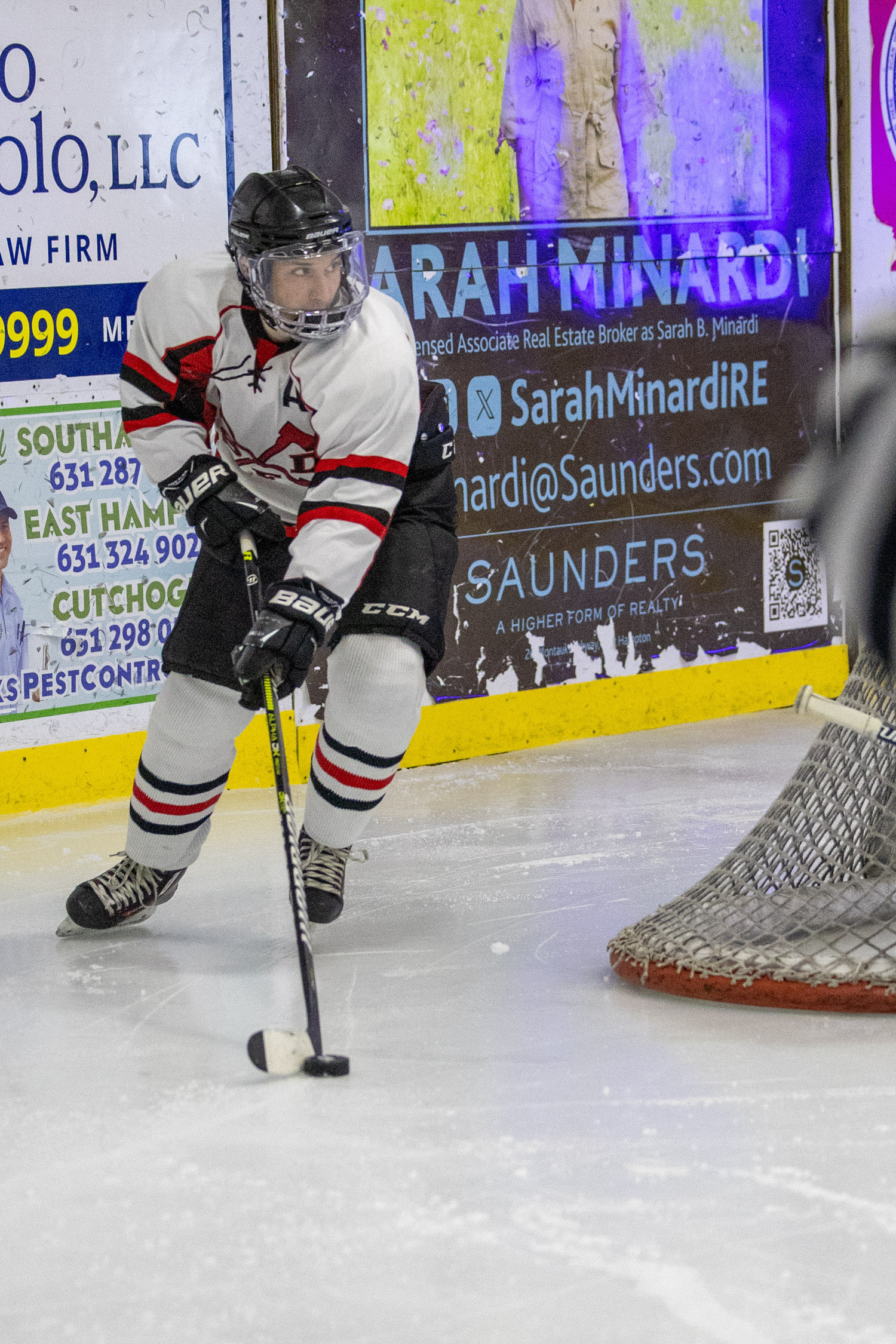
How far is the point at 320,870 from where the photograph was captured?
115 inches

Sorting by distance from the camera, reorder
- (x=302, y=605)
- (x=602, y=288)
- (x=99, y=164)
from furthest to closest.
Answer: (x=602, y=288) < (x=99, y=164) < (x=302, y=605)

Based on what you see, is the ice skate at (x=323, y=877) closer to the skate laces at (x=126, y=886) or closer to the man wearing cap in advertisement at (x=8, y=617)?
the skate laces at (x=126, y=886)

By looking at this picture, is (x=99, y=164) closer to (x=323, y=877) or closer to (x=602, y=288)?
(x=602, y=288)

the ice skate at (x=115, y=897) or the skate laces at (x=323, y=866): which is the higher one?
the skate laces at (x=323, y=866)

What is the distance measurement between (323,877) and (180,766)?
289 millimetres

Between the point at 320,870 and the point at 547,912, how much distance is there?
0.42 m

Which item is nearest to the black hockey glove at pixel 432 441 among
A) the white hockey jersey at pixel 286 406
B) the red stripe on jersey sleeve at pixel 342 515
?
the white hockey jersey at pixel 286 406

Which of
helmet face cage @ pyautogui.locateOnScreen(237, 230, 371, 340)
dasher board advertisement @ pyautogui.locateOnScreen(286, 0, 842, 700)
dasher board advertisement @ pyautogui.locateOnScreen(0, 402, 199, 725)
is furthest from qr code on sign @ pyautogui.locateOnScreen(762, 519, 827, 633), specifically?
helmet face cage @ pyautogui.locateOnScreen(237, 230, 371, 340)

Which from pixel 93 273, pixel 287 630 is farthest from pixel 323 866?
pixel 93 273

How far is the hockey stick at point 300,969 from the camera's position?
2.25m

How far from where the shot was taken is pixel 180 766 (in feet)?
9.39

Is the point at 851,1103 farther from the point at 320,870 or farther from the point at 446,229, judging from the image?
the point at 446,229

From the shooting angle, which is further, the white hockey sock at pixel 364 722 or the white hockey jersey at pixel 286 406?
the white hockey sock at pixel 364 722

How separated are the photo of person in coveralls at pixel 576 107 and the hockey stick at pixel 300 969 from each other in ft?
6.57
